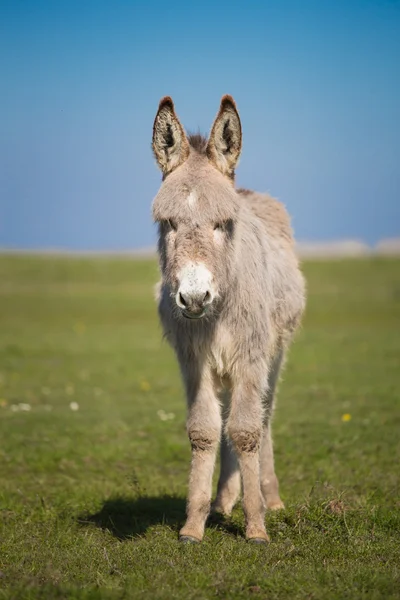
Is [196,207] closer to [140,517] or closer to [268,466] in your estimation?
[268,466]

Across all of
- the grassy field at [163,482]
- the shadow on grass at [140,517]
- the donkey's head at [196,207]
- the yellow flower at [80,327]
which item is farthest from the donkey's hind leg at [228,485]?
the yellow flower at [80,327]

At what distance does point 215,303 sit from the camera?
22.2ft

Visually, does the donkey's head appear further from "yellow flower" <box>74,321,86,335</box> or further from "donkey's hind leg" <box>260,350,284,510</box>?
"yellow flower" <box>74,321,86,335</box>

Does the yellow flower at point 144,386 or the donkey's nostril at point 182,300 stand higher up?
the donkey's nostril at point 182,300

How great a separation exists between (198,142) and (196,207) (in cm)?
97

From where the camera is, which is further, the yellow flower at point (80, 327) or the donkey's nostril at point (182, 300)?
the yellow flower at point (80, 327)

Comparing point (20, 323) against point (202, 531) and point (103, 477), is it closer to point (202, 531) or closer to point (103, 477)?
point (103, 477)

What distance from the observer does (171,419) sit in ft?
45.4

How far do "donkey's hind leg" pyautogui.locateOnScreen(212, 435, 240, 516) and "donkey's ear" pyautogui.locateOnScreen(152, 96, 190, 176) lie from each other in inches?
128

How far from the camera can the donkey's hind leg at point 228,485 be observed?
324 inches

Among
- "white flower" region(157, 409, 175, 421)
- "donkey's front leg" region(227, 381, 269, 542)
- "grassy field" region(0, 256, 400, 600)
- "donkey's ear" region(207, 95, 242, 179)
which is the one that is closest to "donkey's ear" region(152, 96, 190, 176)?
"donkey's ear" region(207, 95, 242, 179)

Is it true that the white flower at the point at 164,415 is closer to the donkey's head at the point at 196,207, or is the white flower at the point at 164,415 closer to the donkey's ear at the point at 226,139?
the donkey's head at the point at 196,207

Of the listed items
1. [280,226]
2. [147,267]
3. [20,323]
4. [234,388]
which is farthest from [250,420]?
[147,267]

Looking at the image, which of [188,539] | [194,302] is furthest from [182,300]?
[188,539]
